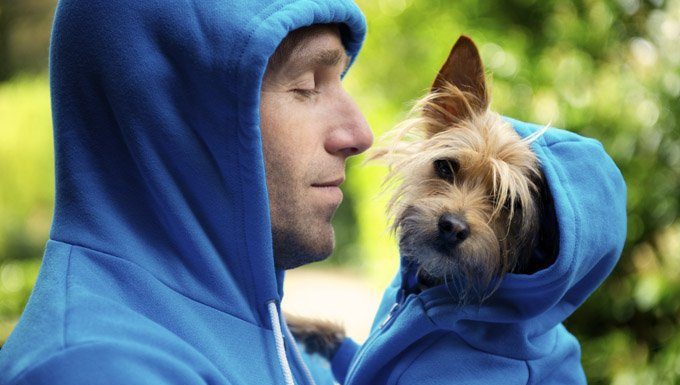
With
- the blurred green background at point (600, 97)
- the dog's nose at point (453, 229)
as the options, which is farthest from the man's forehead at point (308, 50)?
the blurred green background at point (600, 97)

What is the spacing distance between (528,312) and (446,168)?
65cm

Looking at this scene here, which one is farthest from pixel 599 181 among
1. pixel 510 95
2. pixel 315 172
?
pixel 510 95

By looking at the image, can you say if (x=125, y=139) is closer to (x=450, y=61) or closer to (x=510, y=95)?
(x=450, y=61)

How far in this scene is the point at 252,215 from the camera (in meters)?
1.90

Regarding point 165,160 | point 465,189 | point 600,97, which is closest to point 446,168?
point 465,189

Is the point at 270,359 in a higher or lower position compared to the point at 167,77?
lower

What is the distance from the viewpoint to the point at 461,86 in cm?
277

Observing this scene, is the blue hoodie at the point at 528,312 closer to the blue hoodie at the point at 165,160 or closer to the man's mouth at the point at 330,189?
the man's mouth at the point at 330,189

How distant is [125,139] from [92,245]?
0.26 meters

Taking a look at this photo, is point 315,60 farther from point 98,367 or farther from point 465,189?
point 98,367

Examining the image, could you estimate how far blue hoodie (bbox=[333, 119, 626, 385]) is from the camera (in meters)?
2.25

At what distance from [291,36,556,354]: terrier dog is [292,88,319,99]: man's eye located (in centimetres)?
66

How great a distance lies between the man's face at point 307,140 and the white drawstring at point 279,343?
0.64ft

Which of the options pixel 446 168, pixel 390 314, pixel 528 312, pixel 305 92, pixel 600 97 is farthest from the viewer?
pixel 600 97
